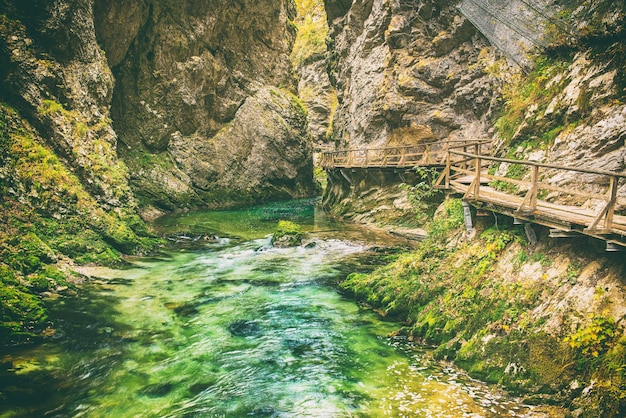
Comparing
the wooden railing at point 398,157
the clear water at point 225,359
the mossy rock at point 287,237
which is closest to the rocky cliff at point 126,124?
the clear water at point 225,359

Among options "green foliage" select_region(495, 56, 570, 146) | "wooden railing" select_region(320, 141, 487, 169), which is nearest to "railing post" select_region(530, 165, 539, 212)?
"green foliage" select_region(495, 56, 570, 146)

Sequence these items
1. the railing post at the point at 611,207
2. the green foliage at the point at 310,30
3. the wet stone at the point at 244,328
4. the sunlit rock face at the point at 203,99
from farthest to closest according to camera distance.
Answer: the green foliage at the point at 310,30
the sunlit rock face at the point at 203,99
the wet stone at the point at 244,328
the railing post at the point at 611,207

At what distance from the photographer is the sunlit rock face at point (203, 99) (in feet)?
93.2

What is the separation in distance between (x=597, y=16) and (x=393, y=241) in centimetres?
1086

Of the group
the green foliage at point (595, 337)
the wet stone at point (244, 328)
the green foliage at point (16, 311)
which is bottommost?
the wet stone at point (244, 328)

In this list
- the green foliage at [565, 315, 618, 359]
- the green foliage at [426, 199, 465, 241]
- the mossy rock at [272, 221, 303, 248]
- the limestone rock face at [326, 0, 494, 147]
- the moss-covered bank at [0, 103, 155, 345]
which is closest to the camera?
the green foliage at [565, 315, 618, 359]

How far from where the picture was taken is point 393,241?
18094 mm

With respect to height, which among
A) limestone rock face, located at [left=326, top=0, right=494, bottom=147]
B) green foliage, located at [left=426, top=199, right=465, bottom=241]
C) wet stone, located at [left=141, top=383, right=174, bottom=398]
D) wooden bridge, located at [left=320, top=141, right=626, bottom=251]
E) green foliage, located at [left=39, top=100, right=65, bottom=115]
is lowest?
wet stone, located at [left=141, top=383, right=174, bottom=398]

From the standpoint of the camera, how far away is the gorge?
22.2 ft

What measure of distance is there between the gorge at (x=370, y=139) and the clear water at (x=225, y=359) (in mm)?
693

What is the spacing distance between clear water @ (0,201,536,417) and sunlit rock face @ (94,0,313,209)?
61.8ft

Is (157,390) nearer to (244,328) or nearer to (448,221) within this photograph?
(244,328)

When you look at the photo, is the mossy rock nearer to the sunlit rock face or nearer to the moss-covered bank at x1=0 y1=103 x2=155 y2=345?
the moss-covered bank at x1=0 y1=103 x2=155 y2=345

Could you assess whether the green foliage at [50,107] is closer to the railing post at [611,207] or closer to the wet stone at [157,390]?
the wet stone at [157,390]
